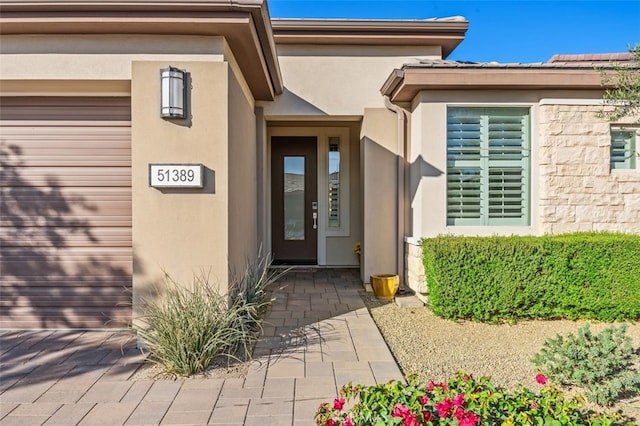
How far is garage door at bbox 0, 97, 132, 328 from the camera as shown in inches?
179

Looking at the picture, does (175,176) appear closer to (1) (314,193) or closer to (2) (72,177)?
(2) (72,177)

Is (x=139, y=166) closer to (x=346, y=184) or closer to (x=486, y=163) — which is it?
(x=486, y=163)

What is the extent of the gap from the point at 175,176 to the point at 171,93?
0.81m

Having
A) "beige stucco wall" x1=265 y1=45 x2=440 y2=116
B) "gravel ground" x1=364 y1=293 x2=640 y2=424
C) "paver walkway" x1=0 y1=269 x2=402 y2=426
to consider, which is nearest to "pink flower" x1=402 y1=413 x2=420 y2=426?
"paver walkway" x1=0 y1=269 x2=402 y2=426

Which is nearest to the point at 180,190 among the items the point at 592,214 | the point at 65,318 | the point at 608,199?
the point at 65,318

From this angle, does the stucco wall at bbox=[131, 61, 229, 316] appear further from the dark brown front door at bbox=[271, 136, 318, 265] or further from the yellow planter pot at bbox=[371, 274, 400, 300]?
the dark brown front door at bbox=[271, 136, 318, 265]

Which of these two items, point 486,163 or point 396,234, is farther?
point 396,234

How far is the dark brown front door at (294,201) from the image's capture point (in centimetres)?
917

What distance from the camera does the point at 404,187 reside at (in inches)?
272

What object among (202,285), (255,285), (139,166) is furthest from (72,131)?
(255,285)

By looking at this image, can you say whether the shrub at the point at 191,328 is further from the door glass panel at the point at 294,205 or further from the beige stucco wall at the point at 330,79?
the door glass panel at the point at 294,205

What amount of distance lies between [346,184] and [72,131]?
17.9 feet

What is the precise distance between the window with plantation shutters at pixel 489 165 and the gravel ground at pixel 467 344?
1.58m

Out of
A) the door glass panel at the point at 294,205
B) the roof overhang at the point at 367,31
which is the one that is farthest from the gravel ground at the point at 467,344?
the roof overhang at the point at 367,31
